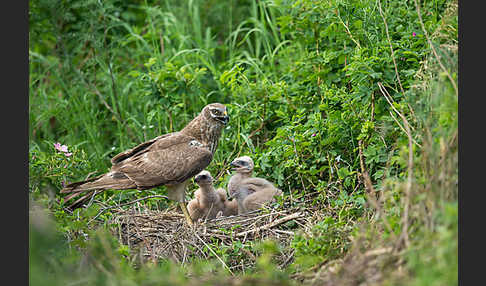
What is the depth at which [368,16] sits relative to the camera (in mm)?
5105

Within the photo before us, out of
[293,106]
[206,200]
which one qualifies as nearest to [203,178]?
[206,200]

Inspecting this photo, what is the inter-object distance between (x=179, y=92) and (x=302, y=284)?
3430 millimetres

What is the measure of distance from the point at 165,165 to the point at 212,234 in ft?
2.67

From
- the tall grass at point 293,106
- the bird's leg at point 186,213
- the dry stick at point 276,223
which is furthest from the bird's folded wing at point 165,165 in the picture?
the dry stick at point 276,223

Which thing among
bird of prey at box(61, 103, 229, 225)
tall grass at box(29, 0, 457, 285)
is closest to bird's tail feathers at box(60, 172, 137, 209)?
bird of prey at box(61, 103, 229, 225)

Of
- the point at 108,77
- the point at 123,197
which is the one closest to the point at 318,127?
the point at 123,197

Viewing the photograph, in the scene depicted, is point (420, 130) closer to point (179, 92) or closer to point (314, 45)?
point (314, 45)

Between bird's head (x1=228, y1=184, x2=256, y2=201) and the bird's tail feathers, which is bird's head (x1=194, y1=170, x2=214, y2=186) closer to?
bird's head (x1=228, y1=184, x2=256, y2=201)

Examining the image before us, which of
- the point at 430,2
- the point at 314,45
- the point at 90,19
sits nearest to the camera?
the point at 430,2

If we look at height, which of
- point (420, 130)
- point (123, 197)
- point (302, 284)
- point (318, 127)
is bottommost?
point (123, 197)

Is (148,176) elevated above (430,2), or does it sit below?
below

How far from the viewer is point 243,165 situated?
18.0 ft

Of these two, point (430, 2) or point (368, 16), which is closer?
point (368, 16)

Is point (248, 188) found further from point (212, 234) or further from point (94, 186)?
point (94, 186)
